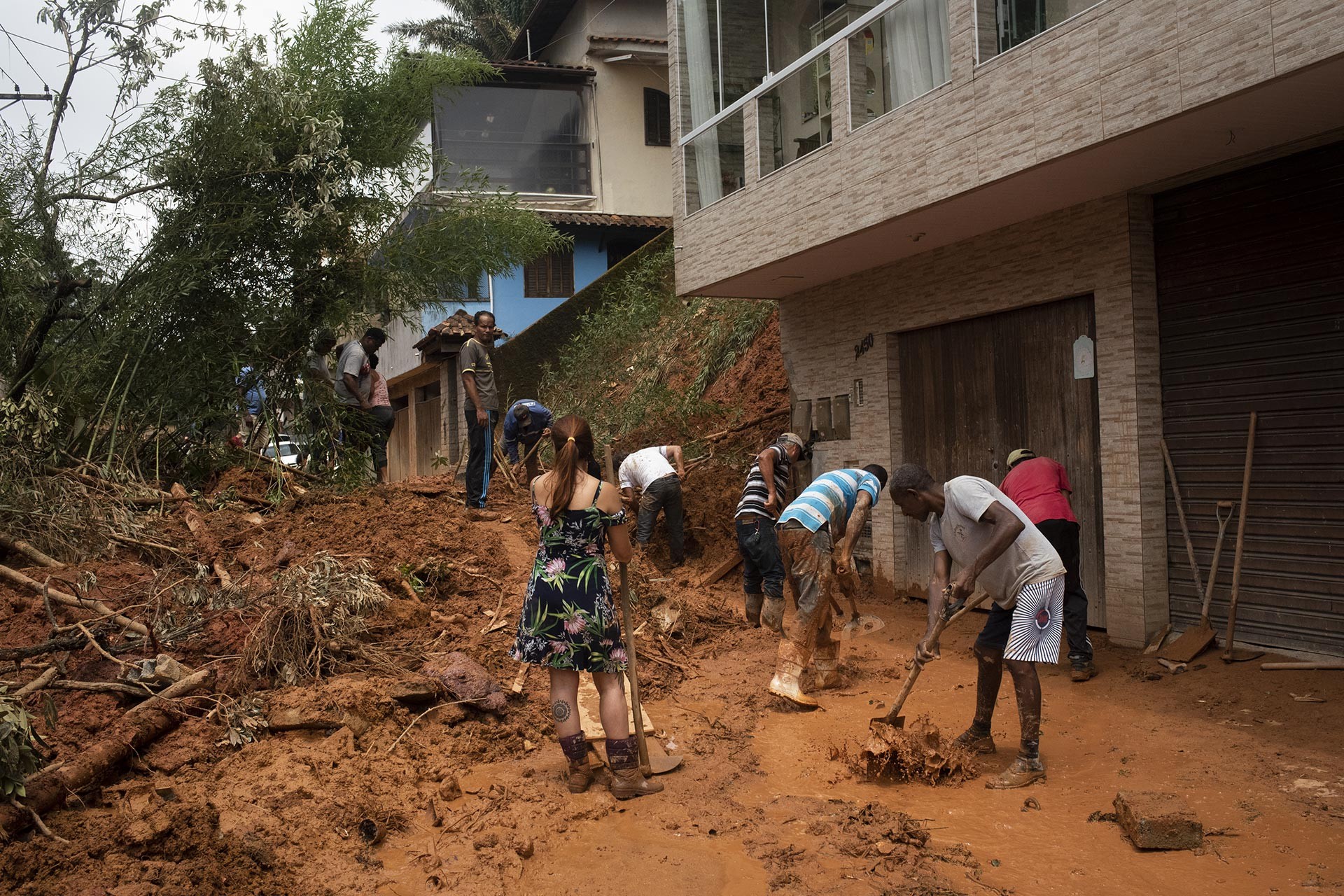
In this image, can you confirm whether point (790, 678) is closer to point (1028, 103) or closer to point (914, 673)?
point (914, 673)

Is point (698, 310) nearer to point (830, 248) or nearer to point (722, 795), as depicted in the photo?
point (830, 248)

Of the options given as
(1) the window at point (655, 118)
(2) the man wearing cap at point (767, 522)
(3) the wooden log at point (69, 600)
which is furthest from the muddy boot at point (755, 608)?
(1) the window at point (655, 118)

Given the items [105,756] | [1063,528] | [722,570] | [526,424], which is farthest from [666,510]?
[105,756]

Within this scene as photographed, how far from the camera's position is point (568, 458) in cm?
486

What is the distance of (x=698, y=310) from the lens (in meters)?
15.6

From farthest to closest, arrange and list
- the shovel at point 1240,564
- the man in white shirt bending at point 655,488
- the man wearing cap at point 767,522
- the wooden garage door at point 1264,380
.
Result: the man in white shirt bending at point 655,488, the man wearing cap at point 767,522, the shovel at point 1240,564, the wooden garage door at point 1264,380

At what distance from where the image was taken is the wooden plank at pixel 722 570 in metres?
9.87

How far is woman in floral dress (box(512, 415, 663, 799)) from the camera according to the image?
4844mm

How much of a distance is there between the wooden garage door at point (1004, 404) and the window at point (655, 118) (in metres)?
15.1

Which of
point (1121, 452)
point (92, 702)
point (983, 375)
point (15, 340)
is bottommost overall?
point (92, 702)

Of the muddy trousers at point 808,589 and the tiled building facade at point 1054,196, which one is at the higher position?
the tiled building facade at point 1054,196

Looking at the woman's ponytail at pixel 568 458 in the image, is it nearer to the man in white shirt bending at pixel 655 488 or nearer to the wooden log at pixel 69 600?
the wooden log at pixel 69 600

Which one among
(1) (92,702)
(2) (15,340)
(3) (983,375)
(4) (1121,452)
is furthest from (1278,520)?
(2) (15,340)

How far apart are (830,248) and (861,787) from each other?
4.98 m
